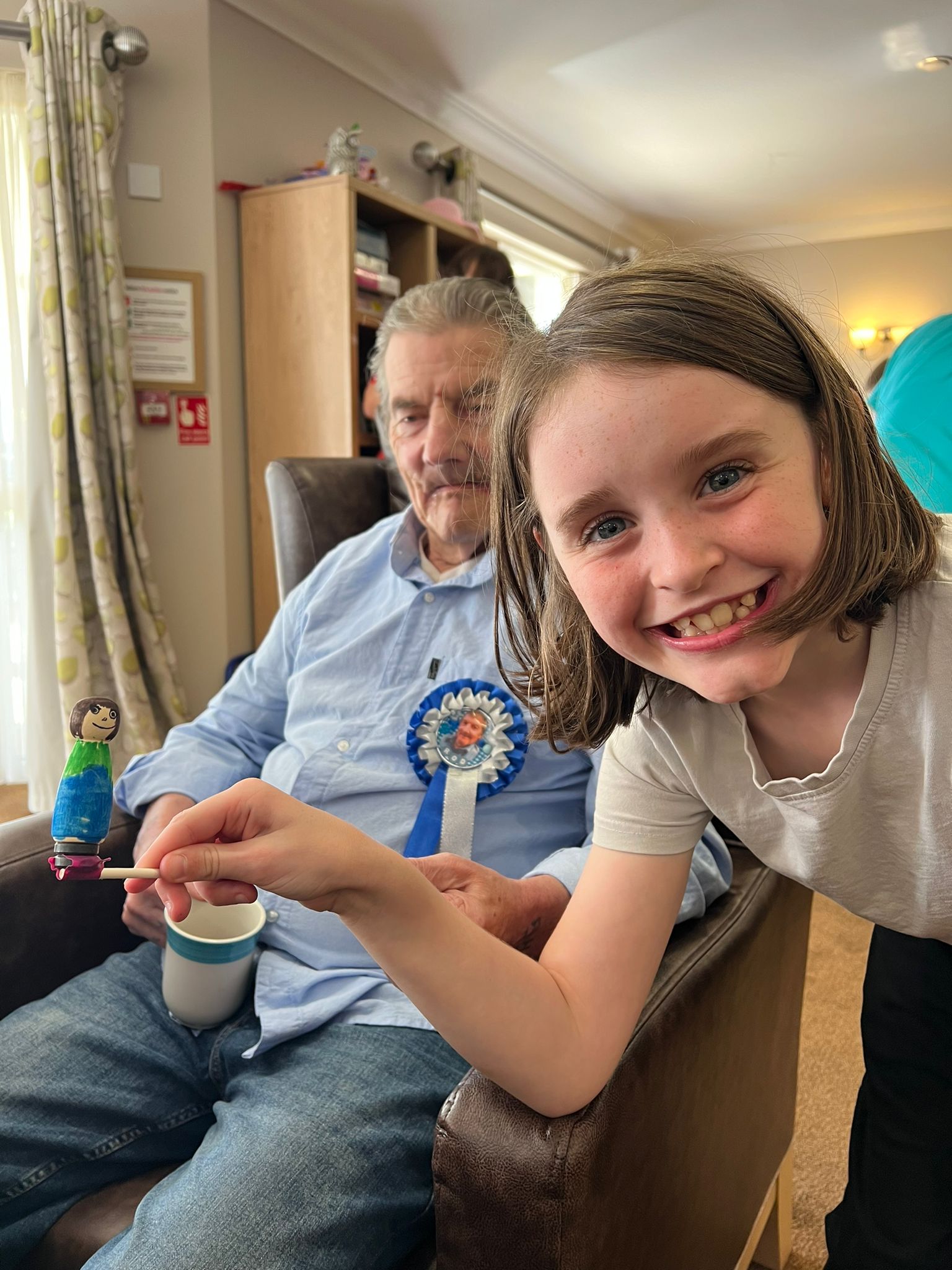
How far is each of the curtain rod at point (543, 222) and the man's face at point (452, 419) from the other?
3.93 m

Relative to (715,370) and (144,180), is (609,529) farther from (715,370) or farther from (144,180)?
(144,180)

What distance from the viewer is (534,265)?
6.55m

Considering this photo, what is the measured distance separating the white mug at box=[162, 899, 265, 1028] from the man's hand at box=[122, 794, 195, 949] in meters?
0.05

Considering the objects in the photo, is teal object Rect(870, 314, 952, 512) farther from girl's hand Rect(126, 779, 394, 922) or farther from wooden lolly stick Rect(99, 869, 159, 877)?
wooden lolly stick Rect(99, 869, 159, 877)

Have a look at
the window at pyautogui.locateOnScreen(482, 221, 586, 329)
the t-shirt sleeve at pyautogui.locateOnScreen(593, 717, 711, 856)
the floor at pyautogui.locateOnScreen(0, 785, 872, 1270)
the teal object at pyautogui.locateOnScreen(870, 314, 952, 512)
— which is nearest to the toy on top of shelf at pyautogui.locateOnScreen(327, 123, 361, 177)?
the window at pyautogui.locateOnScreen(482, 221, 586, 329)

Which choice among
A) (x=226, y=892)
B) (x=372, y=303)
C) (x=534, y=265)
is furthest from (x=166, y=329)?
(x=534, y=265)

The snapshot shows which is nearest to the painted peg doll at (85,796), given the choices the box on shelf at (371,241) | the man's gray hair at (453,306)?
the man's gray hair at (453,306)

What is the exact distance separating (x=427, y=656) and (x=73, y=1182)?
68 centimetres

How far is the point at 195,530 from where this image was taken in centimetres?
358

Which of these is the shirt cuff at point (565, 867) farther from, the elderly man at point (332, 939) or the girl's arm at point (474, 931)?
the girl's arm at point (474, 931)

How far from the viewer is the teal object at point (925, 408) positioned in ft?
4.09

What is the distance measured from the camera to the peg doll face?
2.26 feet

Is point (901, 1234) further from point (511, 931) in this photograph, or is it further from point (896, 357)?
point (896, 357)

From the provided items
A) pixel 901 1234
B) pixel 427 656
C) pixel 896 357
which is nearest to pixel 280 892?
pixel 427 656
